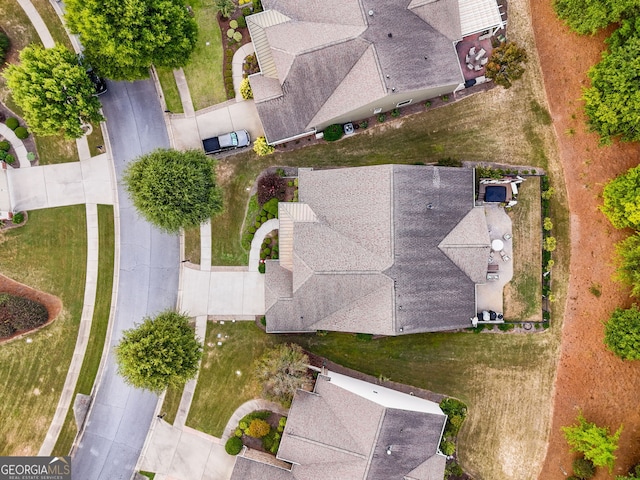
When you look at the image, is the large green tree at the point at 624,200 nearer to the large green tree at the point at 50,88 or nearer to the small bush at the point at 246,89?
the small bush at the point at 246,89


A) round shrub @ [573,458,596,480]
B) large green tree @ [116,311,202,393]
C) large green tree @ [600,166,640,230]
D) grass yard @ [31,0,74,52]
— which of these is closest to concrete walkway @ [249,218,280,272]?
large green tree @ [116,311,202,393]

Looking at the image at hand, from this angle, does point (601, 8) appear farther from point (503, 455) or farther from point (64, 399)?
point (64, 399)

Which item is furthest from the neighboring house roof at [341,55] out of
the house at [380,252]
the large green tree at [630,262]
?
the large green tree at [630,262]

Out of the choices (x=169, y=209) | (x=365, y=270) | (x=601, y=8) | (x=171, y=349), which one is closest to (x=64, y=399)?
(x=171, y=349)

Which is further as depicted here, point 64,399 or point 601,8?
point 64,399

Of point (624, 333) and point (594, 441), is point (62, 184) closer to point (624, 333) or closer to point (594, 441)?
point (624, 333)
